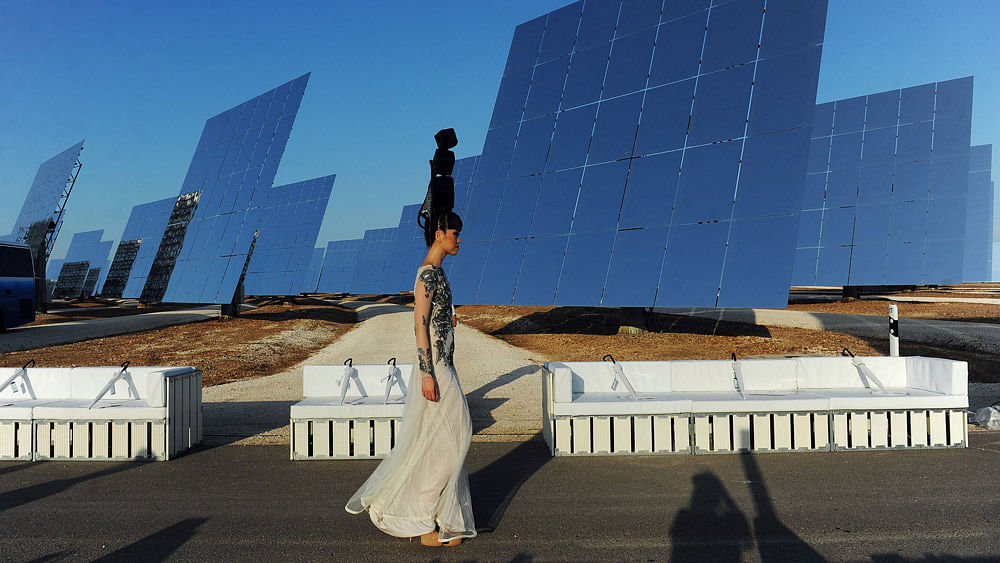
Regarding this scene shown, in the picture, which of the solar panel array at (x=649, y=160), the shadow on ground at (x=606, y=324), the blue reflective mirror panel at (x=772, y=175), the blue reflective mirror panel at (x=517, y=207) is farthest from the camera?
the shadow on ground at (x=606, y=324)

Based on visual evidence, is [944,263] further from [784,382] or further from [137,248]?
[137,248]

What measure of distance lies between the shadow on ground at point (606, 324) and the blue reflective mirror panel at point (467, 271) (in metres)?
4.00

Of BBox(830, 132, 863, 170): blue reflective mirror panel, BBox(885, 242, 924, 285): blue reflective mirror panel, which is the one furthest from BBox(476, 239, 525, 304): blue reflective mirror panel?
BBox(830, 132, 863, 170): blue reflective mirror panel

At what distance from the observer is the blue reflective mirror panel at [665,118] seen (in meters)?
14.6

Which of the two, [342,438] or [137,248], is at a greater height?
[137,248]

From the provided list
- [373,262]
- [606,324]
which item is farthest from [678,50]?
[373,262]

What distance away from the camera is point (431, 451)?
4363 mm

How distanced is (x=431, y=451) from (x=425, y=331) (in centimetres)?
79

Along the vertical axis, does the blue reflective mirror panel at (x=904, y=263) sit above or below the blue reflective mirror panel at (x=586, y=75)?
below

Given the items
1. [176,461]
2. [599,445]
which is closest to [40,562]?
[176,461]

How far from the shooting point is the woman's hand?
4332mm

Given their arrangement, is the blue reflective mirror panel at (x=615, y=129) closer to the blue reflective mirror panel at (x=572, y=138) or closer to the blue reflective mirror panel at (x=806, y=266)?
the blue reflective mirror panel at (x=572, y=138)

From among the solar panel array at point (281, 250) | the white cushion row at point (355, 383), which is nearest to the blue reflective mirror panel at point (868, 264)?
the solar panel array at point (281, 250)

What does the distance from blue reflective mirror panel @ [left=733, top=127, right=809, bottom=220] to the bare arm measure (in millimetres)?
9631
